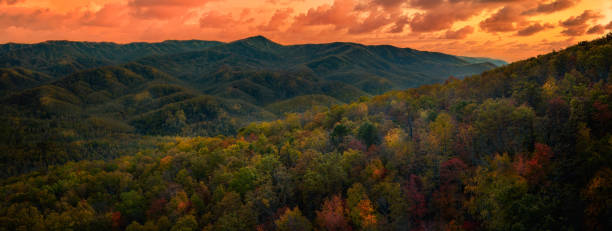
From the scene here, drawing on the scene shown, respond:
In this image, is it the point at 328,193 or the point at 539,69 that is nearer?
the point at 328,193

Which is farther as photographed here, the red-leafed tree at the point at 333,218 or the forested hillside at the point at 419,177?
the red-leafed tree at the point at 333,218

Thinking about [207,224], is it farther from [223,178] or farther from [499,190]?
[499,190]

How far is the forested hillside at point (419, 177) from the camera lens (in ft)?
126

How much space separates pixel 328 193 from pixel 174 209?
3136 cm

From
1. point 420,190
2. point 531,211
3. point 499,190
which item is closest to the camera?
point 531,211

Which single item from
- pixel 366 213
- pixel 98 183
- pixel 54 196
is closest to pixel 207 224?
pixel 366 213

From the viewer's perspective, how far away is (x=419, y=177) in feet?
168

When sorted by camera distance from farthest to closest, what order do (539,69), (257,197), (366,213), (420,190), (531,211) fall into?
1. (539,69)
2. (257,197)
3. (420,190)
4. (366,213)
5. (531,211)

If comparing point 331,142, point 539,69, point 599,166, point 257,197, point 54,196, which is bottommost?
point 54,196

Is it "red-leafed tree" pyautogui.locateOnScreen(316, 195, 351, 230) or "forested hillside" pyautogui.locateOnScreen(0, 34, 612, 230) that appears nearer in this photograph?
"forested hillside" pyautogui.locateOnScreen(0, 34, 612, 230)

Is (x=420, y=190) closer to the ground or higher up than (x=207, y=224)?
higher up

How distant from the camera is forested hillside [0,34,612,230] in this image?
38344 mm

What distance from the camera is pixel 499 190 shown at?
38.6m

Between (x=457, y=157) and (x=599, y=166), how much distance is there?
1888 centimetres
